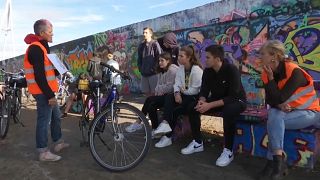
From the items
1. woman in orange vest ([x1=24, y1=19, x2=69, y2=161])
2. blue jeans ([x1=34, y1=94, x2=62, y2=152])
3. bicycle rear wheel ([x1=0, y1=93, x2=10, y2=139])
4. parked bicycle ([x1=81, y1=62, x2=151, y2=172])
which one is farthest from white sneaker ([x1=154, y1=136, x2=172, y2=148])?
bicycle rear wheel ([x1=0, y1=93, x2=10, y2=139])

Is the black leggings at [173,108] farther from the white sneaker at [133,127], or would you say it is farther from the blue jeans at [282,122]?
the blue jeans at [282,122]

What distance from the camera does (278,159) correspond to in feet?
13.2

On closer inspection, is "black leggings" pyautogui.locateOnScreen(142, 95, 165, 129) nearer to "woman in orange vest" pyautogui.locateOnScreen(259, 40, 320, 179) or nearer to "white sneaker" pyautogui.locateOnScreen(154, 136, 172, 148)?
"white sneaker" pyautogui.locateOnScreen(154, 136, 172, 148)

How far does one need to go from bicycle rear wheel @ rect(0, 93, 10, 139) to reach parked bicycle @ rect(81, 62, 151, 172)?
2.36 metres

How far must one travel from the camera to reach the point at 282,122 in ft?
13.5

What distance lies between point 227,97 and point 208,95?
351 millimetres

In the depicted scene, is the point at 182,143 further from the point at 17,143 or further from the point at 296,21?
the point at 296,21

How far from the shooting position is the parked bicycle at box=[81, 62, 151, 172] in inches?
176

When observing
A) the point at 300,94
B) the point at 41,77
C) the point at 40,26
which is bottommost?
the point at 300,94

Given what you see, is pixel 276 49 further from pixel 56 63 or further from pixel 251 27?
pixel 251 27

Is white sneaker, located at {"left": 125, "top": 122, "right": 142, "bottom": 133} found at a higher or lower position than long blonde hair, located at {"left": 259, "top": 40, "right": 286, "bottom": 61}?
lower

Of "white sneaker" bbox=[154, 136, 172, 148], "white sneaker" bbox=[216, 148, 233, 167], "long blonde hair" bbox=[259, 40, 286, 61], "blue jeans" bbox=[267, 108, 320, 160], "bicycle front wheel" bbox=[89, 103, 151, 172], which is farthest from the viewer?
"white sneaker" bbox=[154, 136, 172, 148]

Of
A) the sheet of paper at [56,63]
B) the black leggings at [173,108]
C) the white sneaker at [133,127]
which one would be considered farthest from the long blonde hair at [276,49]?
the sheet of paper at [56,63]

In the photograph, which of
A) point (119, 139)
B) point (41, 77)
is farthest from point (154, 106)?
point (41, 77)
